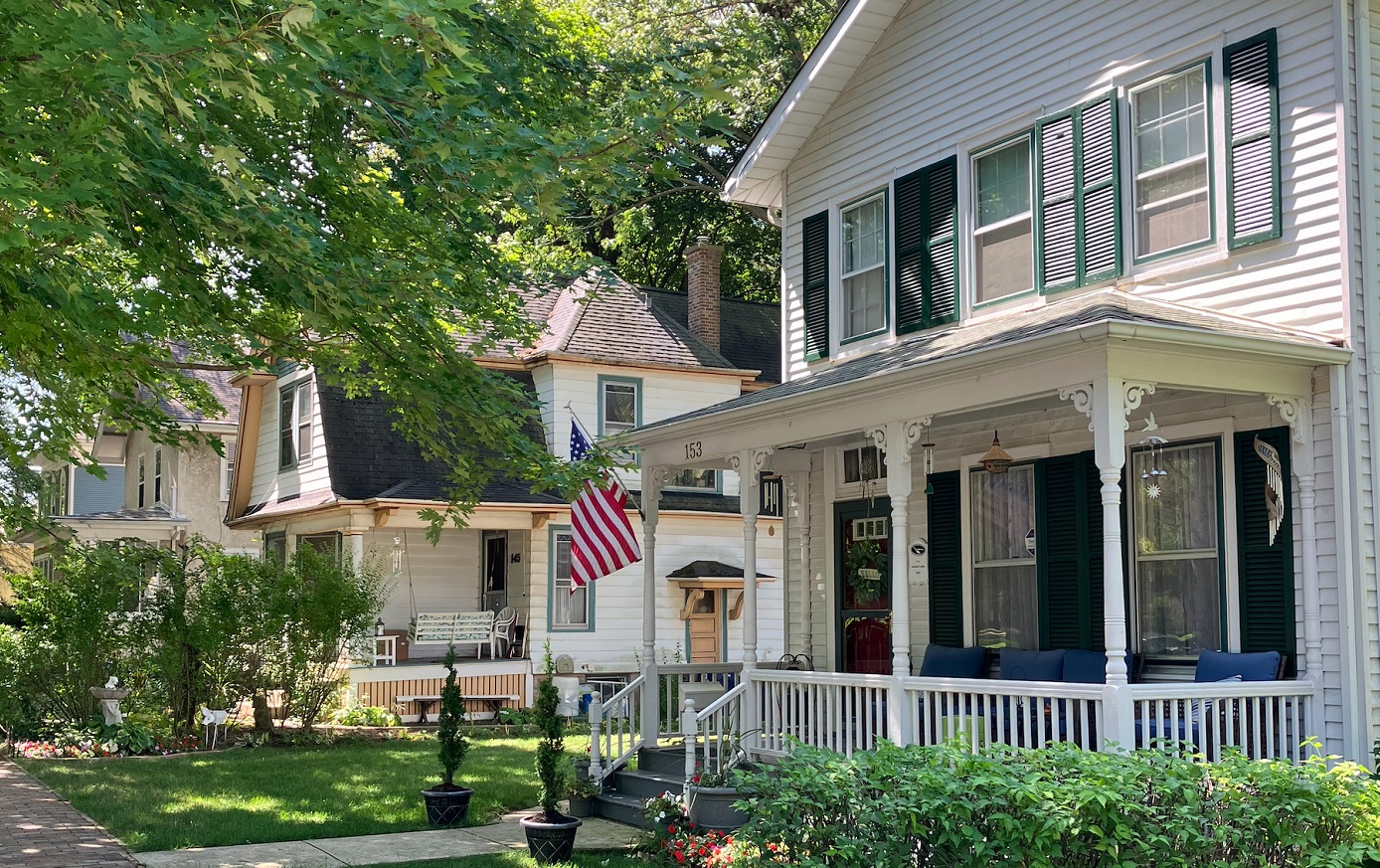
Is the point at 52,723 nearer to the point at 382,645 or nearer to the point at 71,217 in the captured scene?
the point at 382,645

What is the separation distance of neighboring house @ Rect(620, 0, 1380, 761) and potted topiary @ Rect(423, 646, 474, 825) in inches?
106

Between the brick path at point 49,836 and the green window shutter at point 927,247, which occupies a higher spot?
the green window shutter at point 927,247

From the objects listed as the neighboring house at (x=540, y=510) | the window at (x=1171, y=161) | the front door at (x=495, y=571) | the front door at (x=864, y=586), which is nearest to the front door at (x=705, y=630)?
the neighboring house at (x=540, y=510)

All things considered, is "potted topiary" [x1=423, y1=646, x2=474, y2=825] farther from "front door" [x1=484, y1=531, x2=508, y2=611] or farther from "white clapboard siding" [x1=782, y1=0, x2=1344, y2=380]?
"front door" [x1=484, y1=531, x2=508, y2=611]

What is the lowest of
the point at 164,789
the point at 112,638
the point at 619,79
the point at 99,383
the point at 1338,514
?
the point at 164,789

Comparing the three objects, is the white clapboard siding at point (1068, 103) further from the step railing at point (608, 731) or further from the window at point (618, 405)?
the window at point (618, 405)

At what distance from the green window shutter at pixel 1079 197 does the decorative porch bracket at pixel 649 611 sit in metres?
4.52

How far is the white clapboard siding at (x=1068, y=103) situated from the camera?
958cm

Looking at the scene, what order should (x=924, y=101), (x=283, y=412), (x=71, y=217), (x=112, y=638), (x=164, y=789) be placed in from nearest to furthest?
(x=71, y=217)
(x=924, y=101)
(x=164, y=789)
(x=112, y=638)
(x=283, y=412)

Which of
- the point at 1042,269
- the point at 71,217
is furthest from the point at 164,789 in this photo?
the point at 1042,269

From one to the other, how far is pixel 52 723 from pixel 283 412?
8.36 meters

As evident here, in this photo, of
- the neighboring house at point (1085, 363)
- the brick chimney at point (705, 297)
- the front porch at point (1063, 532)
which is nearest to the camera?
the front porch at point (1063, 532)

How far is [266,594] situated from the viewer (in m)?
18.7

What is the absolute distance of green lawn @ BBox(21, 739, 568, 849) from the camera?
12.0 metres
